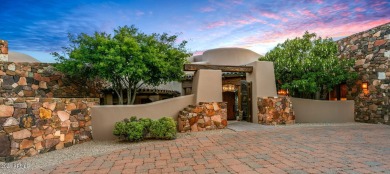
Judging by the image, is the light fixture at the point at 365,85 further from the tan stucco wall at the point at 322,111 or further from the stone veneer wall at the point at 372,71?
the tan stucco wall at the point at 322,111

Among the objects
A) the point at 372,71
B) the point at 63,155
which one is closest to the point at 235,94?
the point at 372,71

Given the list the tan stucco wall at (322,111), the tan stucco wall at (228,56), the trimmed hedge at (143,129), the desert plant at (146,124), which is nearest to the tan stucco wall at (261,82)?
the tan stucco wall at (322,111)

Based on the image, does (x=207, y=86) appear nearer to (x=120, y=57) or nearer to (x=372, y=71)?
(x=120, y=57)

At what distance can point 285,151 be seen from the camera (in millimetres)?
5293

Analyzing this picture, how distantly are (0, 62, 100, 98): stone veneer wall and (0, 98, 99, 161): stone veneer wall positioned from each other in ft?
10.1

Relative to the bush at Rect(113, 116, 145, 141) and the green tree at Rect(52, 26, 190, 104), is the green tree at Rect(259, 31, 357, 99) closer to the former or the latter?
the green tree at Rect(52, 26, 190, 104)

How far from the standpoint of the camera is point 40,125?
5582 millimetres

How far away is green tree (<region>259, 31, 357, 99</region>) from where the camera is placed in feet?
36.4

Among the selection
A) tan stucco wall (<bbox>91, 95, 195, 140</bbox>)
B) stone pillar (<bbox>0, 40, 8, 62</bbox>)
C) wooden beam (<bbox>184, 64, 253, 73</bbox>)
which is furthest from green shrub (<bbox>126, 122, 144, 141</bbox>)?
stone pillar (<bbox>0, 40, 8, 62</bbox>)

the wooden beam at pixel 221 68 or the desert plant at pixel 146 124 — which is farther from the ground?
the wooden beam at pixel 221 68

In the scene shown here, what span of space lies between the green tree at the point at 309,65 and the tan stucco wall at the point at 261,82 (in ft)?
4.05

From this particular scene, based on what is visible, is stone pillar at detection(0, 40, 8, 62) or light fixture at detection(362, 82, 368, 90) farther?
light fixture at detection(362, 82, 368, 90)

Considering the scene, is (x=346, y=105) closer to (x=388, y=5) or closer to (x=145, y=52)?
(x=388, y=5)

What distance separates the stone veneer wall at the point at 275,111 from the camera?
1014 centimetres
